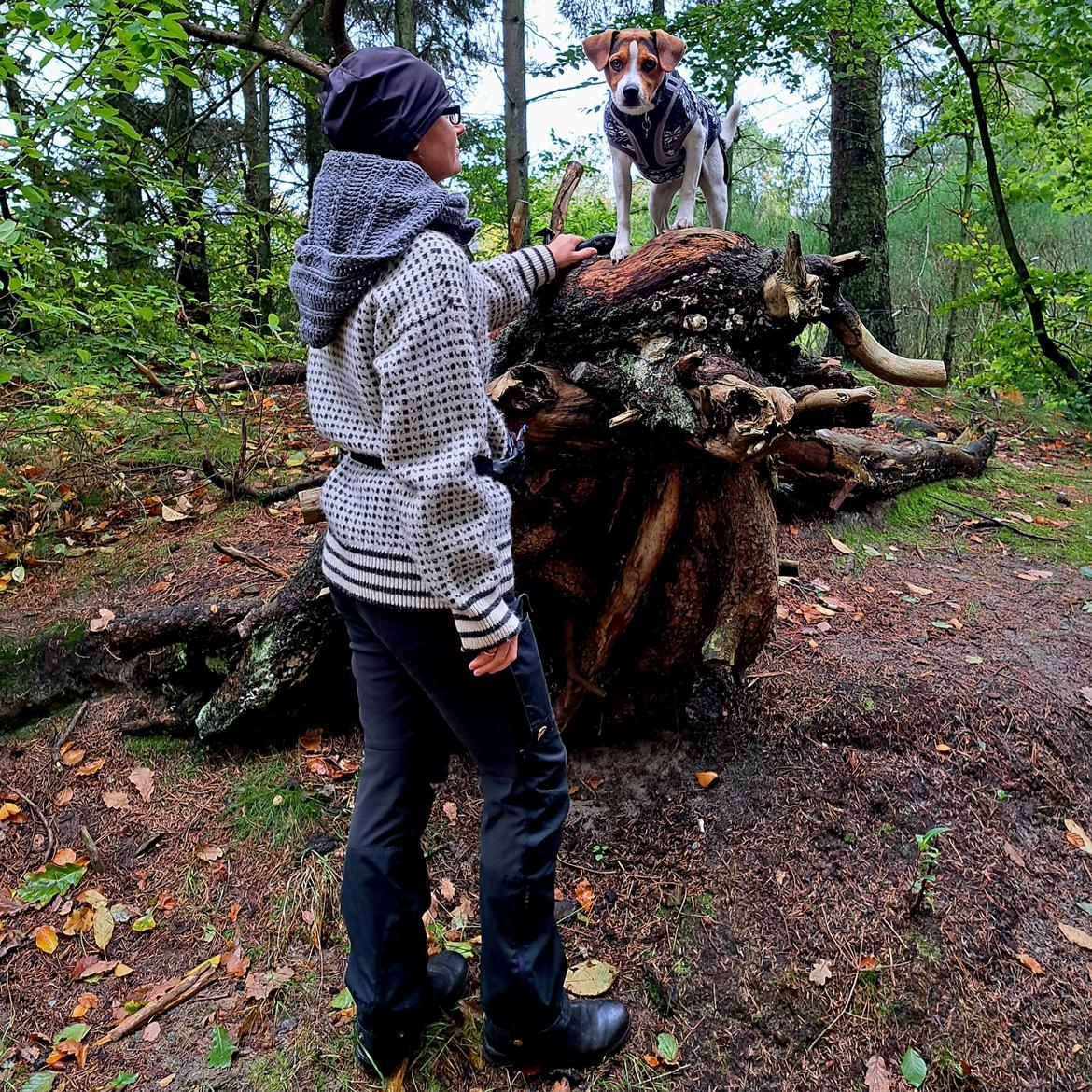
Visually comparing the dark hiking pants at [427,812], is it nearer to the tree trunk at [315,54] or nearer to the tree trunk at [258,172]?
the tree trunk at [258,172]

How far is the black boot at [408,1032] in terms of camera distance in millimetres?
1978

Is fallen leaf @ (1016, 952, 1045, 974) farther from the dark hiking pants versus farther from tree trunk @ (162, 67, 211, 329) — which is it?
tree trunk @ (162, 67, 211, 329)

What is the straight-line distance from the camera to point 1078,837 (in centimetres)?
269

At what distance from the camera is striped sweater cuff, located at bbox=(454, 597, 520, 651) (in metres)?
1.58

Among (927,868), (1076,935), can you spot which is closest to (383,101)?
(927,868)

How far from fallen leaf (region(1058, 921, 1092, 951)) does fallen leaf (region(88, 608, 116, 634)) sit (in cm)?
396

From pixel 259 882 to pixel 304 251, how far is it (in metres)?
2.15

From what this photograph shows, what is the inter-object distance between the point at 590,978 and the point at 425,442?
1769 mm

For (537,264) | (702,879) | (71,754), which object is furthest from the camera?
(71,754)

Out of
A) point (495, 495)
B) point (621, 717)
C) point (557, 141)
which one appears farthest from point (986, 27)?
point (495, 495)

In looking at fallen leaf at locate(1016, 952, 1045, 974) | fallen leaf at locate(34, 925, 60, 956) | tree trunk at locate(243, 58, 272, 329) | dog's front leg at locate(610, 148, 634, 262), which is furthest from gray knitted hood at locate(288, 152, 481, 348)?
tree trunk at locate(243, 58, 272, 329)

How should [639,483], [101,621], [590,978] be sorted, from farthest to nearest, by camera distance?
[101,621] → [639,483] → [590,978]

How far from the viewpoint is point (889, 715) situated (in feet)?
9.75

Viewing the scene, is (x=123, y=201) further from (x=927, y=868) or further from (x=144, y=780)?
(x=927, y=868)
